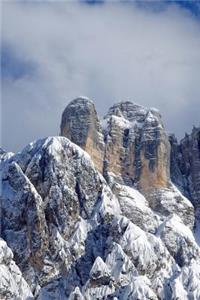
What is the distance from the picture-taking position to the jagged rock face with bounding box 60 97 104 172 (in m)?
161

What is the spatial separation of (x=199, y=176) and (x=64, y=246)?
42.3m

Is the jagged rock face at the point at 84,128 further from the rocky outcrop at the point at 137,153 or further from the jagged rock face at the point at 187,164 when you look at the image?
the jagged rock face at the point at 187,164

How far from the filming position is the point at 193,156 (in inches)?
6811

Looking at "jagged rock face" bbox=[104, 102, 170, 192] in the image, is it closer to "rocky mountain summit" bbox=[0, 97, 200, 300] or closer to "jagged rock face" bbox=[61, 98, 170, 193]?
Result: "jagged rock face" bbox=[61, 98, 170, 193]

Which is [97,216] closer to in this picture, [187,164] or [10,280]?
[10,280]

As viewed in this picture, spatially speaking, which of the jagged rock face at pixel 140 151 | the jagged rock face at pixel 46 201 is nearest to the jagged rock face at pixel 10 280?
the jagged rock face at pixel 46 201

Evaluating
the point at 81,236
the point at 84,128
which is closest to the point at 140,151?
the point at 84,128

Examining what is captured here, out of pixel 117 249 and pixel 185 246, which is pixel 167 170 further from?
pixel 117 249

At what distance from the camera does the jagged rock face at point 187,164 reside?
169125mm

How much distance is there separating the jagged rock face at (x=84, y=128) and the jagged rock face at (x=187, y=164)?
1456cm

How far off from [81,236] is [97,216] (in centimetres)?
421

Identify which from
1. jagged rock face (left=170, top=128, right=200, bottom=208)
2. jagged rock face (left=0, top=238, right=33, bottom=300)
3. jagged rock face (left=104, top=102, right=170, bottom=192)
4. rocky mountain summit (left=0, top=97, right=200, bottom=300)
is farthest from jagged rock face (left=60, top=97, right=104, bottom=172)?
jagged rock face (left=0, top=238, right=33, bottom=300)

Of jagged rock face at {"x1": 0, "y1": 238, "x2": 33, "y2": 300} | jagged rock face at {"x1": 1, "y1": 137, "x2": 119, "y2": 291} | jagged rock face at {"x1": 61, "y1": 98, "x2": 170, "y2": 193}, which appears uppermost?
jagged rock face at {"x1": 61, "y1": 98, "x2": 170, "y2": 193}

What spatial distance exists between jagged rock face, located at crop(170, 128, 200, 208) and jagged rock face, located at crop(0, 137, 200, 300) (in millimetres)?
18037
